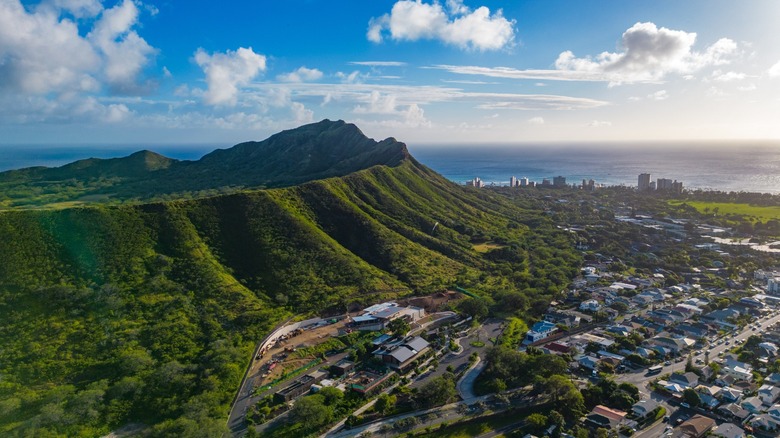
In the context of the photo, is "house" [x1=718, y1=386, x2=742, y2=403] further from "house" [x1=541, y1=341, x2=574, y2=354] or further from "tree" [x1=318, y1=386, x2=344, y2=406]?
"tree" [x1=318, y1=386, x2=344, y2=406]

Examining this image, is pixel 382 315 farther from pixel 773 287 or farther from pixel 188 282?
pixel 773 287

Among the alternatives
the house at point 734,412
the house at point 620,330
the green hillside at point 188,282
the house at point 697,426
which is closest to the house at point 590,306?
the green hillside at point 188,282

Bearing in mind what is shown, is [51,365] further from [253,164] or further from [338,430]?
[253,164]

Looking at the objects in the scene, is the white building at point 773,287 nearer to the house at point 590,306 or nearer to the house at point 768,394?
the house at point 590,306

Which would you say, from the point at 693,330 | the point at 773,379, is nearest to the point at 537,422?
the point at 773,379

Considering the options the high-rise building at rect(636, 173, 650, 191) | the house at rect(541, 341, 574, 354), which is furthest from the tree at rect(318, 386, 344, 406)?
the high-rise building at rect(636, 173, 650, 191)
